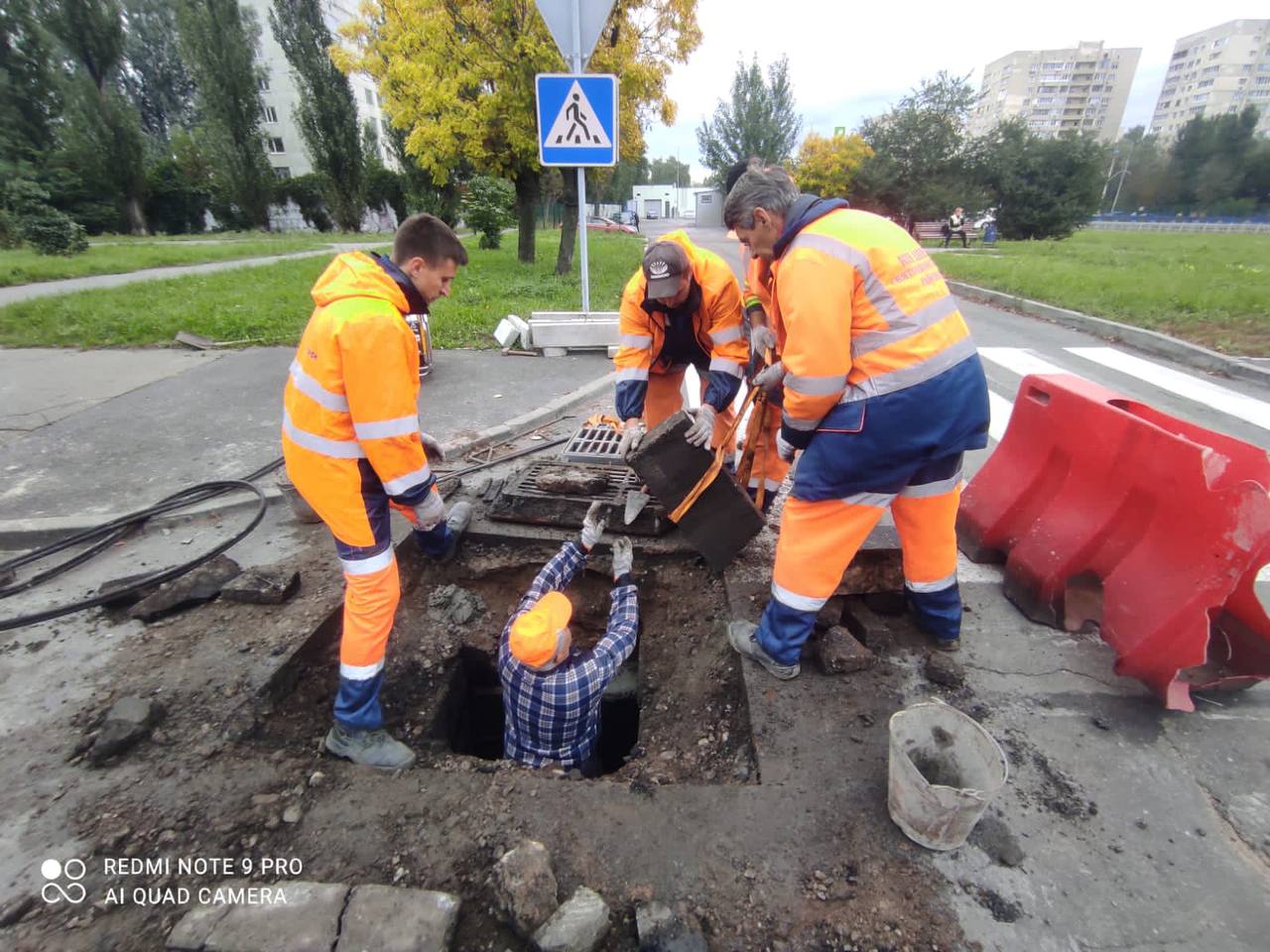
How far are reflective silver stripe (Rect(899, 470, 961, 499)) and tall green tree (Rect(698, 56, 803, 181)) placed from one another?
39.8m

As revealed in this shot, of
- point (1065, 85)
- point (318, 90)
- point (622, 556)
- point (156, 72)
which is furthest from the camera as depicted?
point (1065, 85)

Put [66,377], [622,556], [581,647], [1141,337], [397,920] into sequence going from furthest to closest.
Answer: [1141,337], [66,377], [581,647], [622,556], [397,920]

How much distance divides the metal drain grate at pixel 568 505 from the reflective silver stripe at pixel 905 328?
164cm

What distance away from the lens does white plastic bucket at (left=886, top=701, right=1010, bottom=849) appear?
1.83 m

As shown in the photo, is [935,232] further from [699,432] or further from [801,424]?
[801,424]

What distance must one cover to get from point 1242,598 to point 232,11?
40.7 meters

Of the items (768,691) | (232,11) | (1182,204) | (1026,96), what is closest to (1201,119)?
(1182,204)

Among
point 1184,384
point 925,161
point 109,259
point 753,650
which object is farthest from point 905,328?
point 925,161

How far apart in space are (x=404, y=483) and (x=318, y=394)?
0.46 metres

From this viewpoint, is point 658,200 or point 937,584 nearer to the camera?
point 937,584

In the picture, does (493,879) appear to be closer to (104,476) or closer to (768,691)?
(768,691)

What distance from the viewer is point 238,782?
2230 mm

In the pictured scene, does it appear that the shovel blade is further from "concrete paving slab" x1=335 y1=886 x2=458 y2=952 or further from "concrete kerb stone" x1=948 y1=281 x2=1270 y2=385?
"concrete kerb stone" x1=948 y1=281 x2=1270 y2=385

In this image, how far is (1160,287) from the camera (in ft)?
34.0
